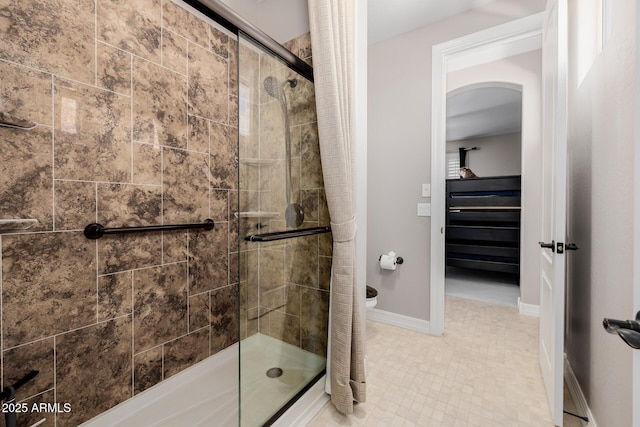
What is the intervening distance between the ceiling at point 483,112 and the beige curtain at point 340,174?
2.75 metres

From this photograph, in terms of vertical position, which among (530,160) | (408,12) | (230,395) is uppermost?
(408,12)

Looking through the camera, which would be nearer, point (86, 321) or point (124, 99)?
point (86, 321)

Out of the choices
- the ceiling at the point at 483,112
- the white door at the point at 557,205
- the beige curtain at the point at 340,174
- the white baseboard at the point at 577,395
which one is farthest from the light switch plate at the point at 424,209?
→ the ceiling at the point at 483,112

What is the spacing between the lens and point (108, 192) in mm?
1348

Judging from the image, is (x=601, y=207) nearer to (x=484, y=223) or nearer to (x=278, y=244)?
(x=278, y=244)

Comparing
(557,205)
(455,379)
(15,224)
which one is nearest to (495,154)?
(557,205)

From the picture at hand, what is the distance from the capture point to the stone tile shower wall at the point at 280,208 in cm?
106

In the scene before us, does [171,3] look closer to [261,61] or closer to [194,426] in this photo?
[261,61]

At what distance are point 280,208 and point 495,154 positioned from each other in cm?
660

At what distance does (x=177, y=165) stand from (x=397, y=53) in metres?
2.11

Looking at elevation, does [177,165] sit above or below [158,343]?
above

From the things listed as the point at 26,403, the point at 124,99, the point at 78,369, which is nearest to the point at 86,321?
the point at 78,369

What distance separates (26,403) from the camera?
111 cm

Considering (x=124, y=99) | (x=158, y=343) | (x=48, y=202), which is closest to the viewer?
(x=48, y=202)
